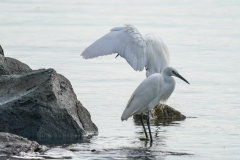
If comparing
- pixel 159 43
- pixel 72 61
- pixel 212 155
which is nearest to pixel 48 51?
pixel 72 61

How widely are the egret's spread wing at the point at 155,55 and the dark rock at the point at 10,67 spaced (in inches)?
88.9

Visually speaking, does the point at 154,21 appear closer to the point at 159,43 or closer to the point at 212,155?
the point at 159,43

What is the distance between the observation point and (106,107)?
1273cm

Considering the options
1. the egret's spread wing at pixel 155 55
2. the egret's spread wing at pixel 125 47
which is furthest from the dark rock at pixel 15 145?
the egret's spread wing at pixel 155 55

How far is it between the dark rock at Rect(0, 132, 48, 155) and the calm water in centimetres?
55

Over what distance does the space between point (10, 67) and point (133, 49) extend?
2268mm

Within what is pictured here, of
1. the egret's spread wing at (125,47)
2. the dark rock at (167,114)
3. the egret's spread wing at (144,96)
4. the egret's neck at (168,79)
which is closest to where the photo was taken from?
the egret's spread wing at (144,96)

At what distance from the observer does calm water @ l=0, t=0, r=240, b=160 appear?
994 centimetres

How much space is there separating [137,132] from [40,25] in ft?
46.9

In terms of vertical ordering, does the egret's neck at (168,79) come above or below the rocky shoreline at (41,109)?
above

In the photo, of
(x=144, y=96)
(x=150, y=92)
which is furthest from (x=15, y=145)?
(x=150, y=92)

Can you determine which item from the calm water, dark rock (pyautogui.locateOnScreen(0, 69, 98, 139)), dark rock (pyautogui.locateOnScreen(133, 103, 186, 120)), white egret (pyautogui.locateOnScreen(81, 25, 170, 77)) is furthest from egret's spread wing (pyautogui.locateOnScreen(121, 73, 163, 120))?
white egret (pyautogui.locateOnScreen(81, 25, 170, 77))

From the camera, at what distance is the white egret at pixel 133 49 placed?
12.3 meters

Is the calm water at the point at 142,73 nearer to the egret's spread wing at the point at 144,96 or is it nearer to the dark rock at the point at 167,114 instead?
the dark rock at the point at 167,114
